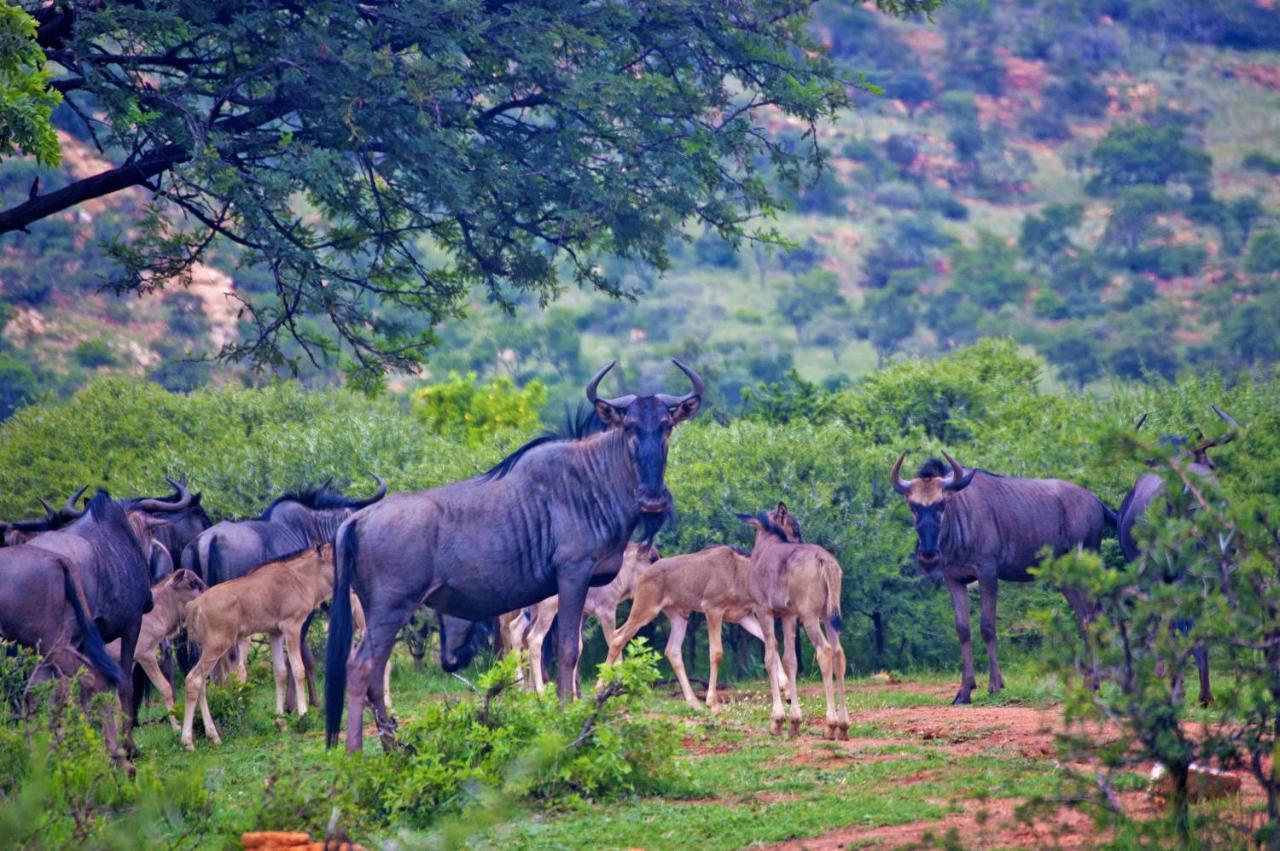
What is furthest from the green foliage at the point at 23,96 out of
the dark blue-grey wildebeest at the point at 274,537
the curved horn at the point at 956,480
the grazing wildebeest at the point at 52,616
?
the curved horn at the point at 956,480

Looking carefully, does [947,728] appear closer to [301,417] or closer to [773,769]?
[773,769]

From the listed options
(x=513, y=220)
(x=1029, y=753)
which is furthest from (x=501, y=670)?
(x=513, y=220)

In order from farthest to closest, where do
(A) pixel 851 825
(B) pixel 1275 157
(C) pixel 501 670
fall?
(B) pixel 1275 157, (C) pixel 501 670, (A) pixel 851 825

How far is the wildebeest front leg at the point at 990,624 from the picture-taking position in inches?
597

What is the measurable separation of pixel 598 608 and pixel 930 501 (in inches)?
128

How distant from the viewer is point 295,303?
14.4m

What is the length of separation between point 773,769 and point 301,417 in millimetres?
17787

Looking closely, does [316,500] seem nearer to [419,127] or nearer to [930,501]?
[419,127]

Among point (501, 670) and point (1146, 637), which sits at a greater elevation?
point (1146, 637)

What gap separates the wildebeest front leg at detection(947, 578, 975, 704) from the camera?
14602mm

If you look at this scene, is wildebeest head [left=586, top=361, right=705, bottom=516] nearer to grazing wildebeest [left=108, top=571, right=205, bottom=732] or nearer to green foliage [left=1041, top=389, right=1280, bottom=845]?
green foliage [left=1041, top=389, right=1280, bottom=845]

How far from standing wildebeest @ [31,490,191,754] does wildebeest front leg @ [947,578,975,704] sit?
7.11m

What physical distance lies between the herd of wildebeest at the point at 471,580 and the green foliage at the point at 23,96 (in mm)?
2697

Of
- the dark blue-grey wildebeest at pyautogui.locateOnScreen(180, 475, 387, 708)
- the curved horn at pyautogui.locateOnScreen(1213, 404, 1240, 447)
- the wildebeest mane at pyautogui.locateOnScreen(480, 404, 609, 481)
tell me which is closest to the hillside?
the dark blue-grey wildebeest at pyautogui.locateOnScreen(180, 475, 387, 708)
